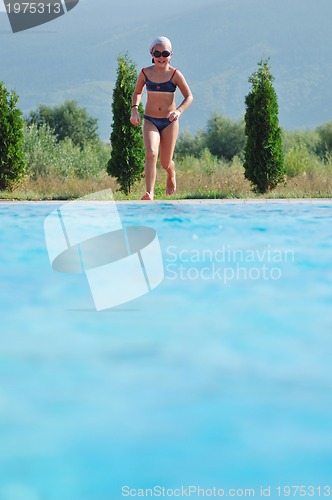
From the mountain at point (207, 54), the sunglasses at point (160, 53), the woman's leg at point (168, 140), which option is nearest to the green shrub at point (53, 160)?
the woman's leg at point (168, 140)

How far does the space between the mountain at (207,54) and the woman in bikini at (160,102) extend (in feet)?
205

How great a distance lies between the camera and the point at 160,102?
1023 centimetres

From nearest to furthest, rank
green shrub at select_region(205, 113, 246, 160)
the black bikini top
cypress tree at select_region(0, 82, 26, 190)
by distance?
the black bikini top, cypress tree at select_region(0, 82, 26, 190), green shrub at select_region(205, 113, 246, 160)

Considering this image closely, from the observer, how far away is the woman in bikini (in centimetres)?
1002

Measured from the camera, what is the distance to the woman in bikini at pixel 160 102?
32.9ft

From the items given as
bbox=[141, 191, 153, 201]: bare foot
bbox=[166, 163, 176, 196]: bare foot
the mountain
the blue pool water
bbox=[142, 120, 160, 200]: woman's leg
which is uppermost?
the mountain

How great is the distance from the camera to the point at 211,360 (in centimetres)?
406

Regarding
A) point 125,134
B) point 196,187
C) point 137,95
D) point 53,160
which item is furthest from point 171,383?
point 53,160

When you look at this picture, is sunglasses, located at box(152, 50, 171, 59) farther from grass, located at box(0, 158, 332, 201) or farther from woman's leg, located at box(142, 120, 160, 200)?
grass, located at box(0, 158, 332, 201)

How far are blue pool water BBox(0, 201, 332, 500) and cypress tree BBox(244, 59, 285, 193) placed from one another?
5653mm

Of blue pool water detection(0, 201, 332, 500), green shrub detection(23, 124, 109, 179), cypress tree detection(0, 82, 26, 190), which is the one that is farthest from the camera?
green shrub detection(23, 124, 109, 179)

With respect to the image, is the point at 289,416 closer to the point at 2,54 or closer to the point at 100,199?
the point at 100,199

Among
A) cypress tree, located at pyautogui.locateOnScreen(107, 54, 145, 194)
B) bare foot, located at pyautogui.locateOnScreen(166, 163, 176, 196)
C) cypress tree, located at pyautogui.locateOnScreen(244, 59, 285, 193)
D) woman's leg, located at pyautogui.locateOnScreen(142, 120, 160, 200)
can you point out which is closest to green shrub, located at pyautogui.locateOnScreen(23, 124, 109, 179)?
cypress tree, located at pyautogui.locateOnScreen(107, 54, 145, 194)

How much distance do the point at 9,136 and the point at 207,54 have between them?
8480 cm
